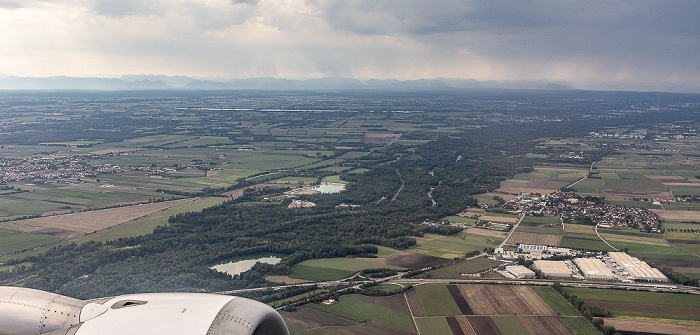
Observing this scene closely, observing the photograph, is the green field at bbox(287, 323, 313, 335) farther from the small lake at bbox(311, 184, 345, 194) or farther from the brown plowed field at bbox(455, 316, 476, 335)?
the small lake at bbox(311, 184, 345, 194)

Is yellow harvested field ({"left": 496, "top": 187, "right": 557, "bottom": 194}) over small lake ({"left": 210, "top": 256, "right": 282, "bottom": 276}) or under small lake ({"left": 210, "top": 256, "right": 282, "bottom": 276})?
under

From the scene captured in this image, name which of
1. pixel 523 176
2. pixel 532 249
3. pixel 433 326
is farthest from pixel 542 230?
pixel 523 176

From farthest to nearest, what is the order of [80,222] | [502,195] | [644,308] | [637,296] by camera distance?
[502,195] < [80,222] < [637,296] < [644,308]

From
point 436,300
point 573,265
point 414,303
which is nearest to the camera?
point 414,303

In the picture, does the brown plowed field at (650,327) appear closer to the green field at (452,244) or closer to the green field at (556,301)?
the green field at (556,301)

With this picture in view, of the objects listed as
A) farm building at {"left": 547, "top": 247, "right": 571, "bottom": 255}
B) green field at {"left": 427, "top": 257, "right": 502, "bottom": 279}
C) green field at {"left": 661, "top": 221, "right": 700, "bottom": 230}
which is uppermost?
green field at {"left": 427, "top": 257, "right": 502, "bottom": 279}

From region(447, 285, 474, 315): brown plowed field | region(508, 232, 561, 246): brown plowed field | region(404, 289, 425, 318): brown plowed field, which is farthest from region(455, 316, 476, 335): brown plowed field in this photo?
region(508, 232, 561, 246): brown plowed field

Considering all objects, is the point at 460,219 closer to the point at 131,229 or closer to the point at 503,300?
the point at 503,300
